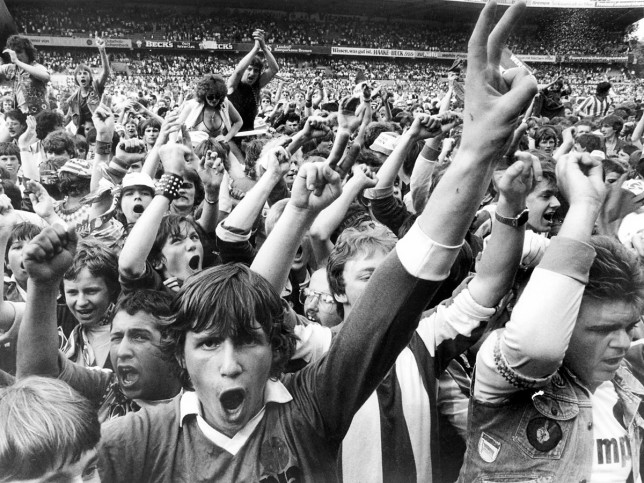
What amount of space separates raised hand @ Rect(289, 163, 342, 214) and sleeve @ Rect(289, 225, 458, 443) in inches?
13.4

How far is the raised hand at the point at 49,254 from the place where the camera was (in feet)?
4.21

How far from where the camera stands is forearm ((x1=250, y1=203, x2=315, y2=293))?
148 centimetres

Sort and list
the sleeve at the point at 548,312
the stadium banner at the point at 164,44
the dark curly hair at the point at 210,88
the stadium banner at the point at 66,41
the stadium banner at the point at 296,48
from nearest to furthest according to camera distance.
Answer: the sleeve at the point at 548,312
the dark curly hair at the point at 210,88
the stadium banner at the point at 66,41
the stadium banner at the point at 164,44
the stadium banner at the point at 296,48

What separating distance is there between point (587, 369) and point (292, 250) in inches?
29.5

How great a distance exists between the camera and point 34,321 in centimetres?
138

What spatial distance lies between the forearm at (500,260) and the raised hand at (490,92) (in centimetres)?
30

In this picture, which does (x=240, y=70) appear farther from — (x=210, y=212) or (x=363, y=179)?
(x=363, y=179)

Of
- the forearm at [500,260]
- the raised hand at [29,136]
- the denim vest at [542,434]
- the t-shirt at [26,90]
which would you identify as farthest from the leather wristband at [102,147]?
the denim vest at [542,434]

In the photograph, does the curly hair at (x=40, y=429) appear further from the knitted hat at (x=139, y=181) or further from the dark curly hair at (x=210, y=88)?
the dark curly hair at (x=210, y=88)

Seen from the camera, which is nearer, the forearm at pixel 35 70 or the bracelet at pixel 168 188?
the bracelet at pixel 168 188

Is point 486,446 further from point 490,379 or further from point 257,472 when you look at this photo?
point 257,472

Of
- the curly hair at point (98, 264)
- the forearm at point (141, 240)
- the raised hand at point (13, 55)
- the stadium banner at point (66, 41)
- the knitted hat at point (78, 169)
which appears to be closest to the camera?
the forearm at point (141, 240)

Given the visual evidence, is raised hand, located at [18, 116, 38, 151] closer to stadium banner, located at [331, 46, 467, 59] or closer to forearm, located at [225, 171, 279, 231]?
forearm, located at [225, 171, 279, 231]

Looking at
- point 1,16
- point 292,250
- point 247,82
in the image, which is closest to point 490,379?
point 292,250
